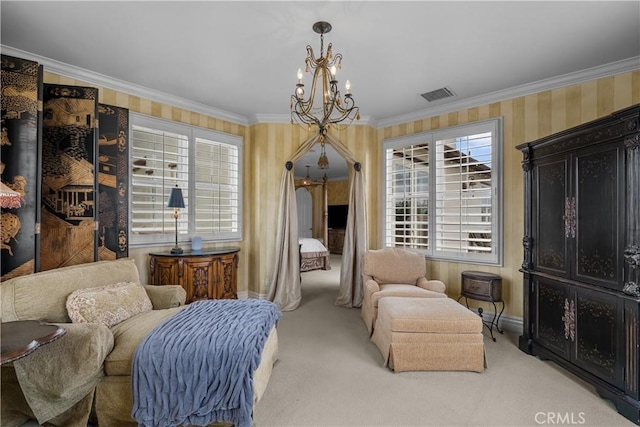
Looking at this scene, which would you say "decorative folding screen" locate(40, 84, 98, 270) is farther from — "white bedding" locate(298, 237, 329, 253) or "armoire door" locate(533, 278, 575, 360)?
"white bedding" locate(298, 237, 329, 253)

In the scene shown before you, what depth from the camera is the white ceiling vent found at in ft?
12.6

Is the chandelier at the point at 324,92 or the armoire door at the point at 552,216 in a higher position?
the chandelier at the point at 324,92

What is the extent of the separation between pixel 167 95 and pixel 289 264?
286 cm

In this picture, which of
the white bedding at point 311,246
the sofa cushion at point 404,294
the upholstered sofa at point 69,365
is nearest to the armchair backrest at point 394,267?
the sofa cushion at point 404,294

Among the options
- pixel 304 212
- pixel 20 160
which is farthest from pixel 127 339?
pixel 304 212

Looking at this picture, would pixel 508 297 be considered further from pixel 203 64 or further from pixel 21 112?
pixel 21 112

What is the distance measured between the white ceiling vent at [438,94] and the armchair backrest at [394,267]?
2.07m

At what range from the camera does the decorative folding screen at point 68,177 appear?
2893mm

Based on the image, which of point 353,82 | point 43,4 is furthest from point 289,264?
point 43,4

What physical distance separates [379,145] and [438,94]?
1297mm

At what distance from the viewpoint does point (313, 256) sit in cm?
764

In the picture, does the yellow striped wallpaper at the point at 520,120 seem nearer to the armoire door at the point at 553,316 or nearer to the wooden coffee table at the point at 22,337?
the armoire door at the point at 553,316

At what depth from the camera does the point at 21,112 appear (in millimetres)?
2447

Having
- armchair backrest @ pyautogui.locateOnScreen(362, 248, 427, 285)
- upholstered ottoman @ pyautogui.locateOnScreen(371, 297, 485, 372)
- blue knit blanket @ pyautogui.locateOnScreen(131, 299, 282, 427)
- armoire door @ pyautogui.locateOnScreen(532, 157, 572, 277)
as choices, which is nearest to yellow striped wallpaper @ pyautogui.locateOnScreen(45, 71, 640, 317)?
armchair backrest @ pyautogui.locateOnScreen(362, 248, 427, 285)
